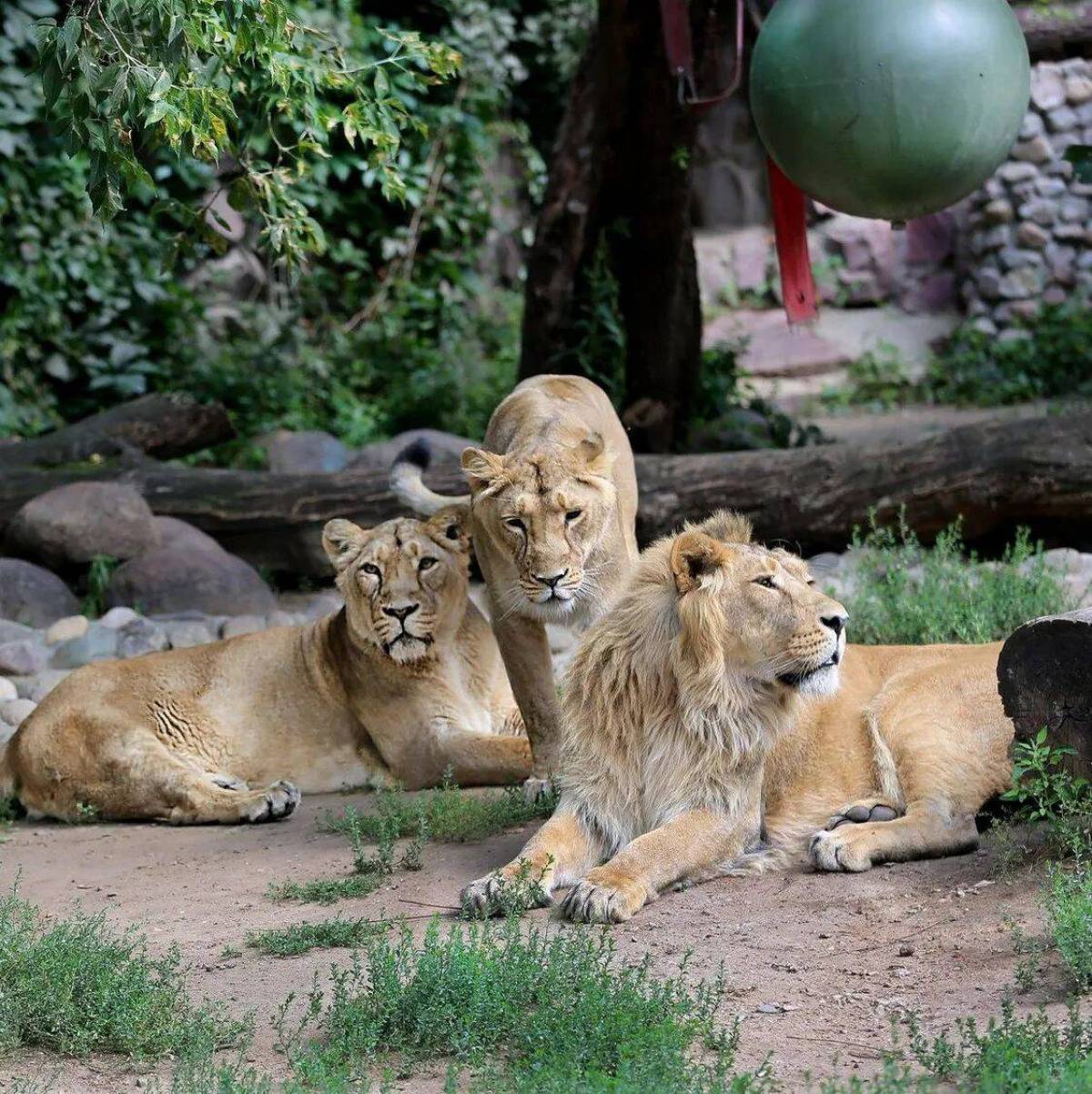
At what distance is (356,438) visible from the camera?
43.9ft

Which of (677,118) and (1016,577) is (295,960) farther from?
(677,118)

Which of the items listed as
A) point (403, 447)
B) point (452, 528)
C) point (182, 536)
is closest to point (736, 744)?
point (452, 528)

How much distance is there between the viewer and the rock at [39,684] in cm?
815

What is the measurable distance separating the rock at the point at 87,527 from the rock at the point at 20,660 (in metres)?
1.06

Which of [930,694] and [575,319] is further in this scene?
[575,319]

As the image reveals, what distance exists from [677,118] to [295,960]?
6.50 m

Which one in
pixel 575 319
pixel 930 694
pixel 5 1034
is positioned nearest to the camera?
pixel 5 1034

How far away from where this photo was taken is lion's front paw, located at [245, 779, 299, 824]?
6.56 m

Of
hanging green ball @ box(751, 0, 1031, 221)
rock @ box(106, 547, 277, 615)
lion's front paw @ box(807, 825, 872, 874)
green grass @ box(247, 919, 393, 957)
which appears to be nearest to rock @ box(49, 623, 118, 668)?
rock @ box(106, 547, 277, 615)

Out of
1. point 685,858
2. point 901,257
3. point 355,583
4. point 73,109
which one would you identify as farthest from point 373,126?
point 901,257

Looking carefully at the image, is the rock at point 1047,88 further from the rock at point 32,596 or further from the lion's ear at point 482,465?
Answer: the lion's ear at point 482,465

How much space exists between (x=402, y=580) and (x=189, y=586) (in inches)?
104

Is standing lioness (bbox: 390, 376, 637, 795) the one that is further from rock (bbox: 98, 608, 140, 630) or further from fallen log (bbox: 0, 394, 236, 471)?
fallen log (bbox: 0, 394, 236, 471)

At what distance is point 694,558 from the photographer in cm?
520
